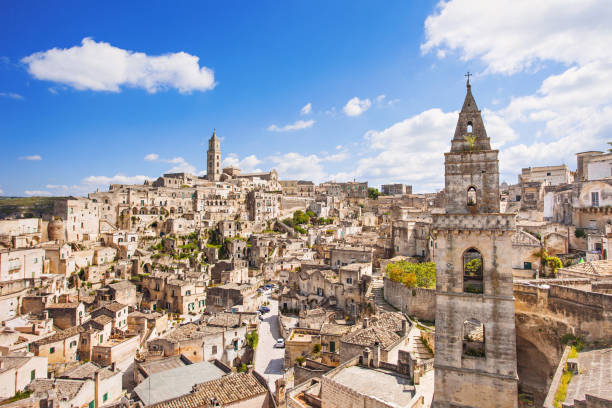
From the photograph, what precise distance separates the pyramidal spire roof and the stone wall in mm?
13814

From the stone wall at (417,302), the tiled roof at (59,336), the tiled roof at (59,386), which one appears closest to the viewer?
the tiled roof at (59,386)

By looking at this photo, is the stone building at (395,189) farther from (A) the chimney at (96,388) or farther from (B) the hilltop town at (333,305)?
(A) the chimney at (96,388)

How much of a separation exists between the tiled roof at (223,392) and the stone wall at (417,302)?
1226 centimetres

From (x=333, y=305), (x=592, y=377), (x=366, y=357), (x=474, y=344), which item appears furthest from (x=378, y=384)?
(x=333, y=305)

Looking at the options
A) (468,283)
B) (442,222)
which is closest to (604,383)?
(468,283)

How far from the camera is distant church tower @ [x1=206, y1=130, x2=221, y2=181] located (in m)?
109

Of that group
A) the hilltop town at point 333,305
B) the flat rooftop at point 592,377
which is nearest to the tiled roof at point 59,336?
the hilltop town at point 333,305

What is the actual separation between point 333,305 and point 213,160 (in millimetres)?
84417

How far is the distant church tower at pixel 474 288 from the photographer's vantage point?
40.2 feet

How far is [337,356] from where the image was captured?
22.5m

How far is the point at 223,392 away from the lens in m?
16.8

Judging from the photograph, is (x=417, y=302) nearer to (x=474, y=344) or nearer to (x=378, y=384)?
(x=378, y=384)

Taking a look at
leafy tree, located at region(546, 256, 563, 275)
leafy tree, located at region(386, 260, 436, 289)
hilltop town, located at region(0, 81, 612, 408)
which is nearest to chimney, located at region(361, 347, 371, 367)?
hilltop town, located at region(0, 81, 612, 408)

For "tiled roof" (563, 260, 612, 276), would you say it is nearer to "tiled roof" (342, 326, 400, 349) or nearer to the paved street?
"tiled roof" (342, 326, 400, 349)
